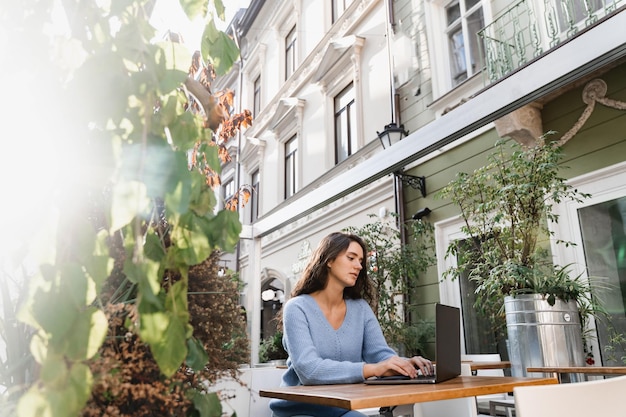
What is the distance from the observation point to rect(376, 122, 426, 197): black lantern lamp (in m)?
6.81

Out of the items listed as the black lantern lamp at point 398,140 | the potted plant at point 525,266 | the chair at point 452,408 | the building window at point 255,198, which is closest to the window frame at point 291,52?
the building window at point 255,198

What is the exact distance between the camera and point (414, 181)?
7477 mm

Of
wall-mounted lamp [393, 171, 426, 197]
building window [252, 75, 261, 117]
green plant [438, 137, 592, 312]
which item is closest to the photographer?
green plant [438, 137, 592, 312]

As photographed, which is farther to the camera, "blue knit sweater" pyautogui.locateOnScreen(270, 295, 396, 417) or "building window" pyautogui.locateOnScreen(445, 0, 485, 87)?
"building window" pyautogui.locateOnScreen(445, 0, 485, 87)

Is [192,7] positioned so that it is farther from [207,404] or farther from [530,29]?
[530,29]

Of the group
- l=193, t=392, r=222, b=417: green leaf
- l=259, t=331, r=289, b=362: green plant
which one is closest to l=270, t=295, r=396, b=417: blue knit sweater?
l=193, t=392, r=222, b=417: green leaf

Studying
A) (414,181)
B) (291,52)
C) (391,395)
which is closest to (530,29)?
(414,181)

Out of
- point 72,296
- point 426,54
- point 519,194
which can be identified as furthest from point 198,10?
point 426,54

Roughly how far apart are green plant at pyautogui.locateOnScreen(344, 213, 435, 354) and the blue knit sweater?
3.58m

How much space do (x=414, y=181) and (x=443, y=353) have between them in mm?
5628

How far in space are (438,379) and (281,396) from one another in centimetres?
63

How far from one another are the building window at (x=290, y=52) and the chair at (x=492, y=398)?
9460 mm

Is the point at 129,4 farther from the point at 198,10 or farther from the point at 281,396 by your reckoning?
the point at 281,396

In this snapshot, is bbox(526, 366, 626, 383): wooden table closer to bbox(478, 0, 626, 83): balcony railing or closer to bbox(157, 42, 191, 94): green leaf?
bbox(157, 42, 191, 94): green leaf
